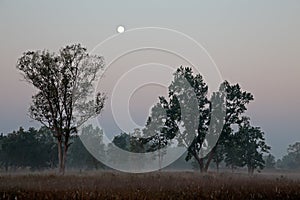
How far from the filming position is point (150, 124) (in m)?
54.3

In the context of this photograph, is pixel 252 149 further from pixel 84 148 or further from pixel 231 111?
pixel 84 148

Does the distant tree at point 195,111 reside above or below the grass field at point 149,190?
above

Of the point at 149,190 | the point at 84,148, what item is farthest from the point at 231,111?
the point at 84,148

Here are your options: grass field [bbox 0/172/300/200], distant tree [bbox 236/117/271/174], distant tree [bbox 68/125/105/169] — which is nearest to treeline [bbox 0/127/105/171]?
distant tree [bbox 68/125/105/169]

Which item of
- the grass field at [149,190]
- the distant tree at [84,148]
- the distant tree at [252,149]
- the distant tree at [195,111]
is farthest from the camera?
the distant tree at [84,148]

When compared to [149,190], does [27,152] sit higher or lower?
higher

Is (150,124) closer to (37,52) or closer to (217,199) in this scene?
(37,52)

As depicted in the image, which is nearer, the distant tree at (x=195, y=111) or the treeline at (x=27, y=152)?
the distant tree at (x=195, y=111)

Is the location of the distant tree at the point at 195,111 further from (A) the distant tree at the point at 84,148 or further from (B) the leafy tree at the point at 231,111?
(A) the distant tree at the point at 84,148

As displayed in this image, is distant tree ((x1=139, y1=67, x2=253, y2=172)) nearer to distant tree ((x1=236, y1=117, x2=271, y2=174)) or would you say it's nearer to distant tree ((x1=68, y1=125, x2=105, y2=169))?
distant tree ((x1=236, y1=117, x2=271, y2=174))

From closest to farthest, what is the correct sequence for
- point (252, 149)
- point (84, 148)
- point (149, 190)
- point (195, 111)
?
point (149, 190)
point (195, 111)
point (252, 149)
point (84, 148)

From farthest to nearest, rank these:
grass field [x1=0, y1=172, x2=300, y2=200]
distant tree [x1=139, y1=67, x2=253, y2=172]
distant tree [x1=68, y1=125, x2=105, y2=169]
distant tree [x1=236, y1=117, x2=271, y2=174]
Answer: distant tree [x1=68, y1=125, x2=105, y2=169] → distant tree [x1=236, y1=117, x2=271, y2=174] → distant tree [x1=139, y1=67, x2=253, y2=172] → grass field [x1=0, y1=172, x2=300, y2=200]

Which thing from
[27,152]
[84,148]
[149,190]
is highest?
[84,148]

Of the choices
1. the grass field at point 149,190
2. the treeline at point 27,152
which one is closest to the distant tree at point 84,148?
the treeline at point 27,152
